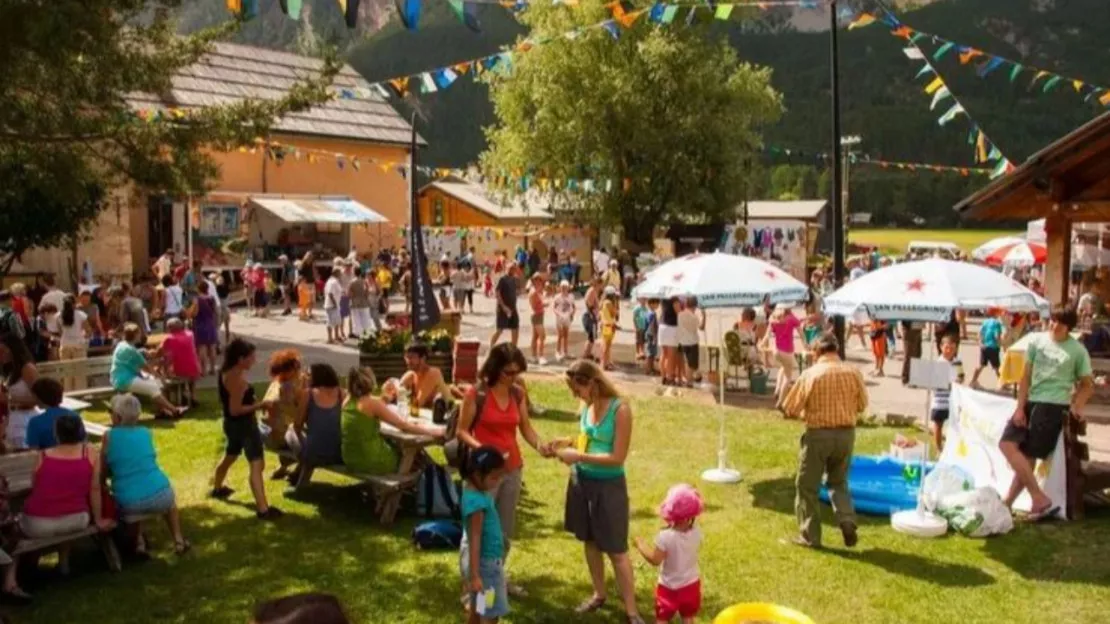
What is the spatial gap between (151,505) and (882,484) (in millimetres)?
6144

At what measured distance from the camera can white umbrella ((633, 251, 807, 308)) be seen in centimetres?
1046

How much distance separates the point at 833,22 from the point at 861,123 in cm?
11957

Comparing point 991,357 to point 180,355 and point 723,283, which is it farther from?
point 180,355

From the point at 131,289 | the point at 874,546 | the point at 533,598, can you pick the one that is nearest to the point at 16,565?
the point at 533,598

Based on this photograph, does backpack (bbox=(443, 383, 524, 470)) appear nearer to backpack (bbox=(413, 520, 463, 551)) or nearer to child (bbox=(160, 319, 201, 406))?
backpack (bbox=(413, 520, 463, 551))

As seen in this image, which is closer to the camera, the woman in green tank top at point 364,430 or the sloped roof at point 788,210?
the woman in green tank top at point 364,430

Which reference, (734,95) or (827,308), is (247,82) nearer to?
(734,95)

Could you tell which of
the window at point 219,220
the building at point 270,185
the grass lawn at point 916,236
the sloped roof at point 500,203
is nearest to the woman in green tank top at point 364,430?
the building at point 270,185

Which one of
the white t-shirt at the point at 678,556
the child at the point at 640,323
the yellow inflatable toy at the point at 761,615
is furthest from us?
the child at the point at 640,323

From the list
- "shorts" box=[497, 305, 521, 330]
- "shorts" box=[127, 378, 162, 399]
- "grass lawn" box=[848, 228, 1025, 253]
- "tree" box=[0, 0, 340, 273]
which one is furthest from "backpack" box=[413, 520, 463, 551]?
"grass lawn" box=[848, 228, 1025, 253]

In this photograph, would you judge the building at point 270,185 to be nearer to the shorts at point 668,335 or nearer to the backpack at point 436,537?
the shorts at point 668,335

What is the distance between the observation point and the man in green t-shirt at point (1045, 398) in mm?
7980

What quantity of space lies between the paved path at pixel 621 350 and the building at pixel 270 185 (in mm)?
4049

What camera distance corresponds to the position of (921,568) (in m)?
7.24
